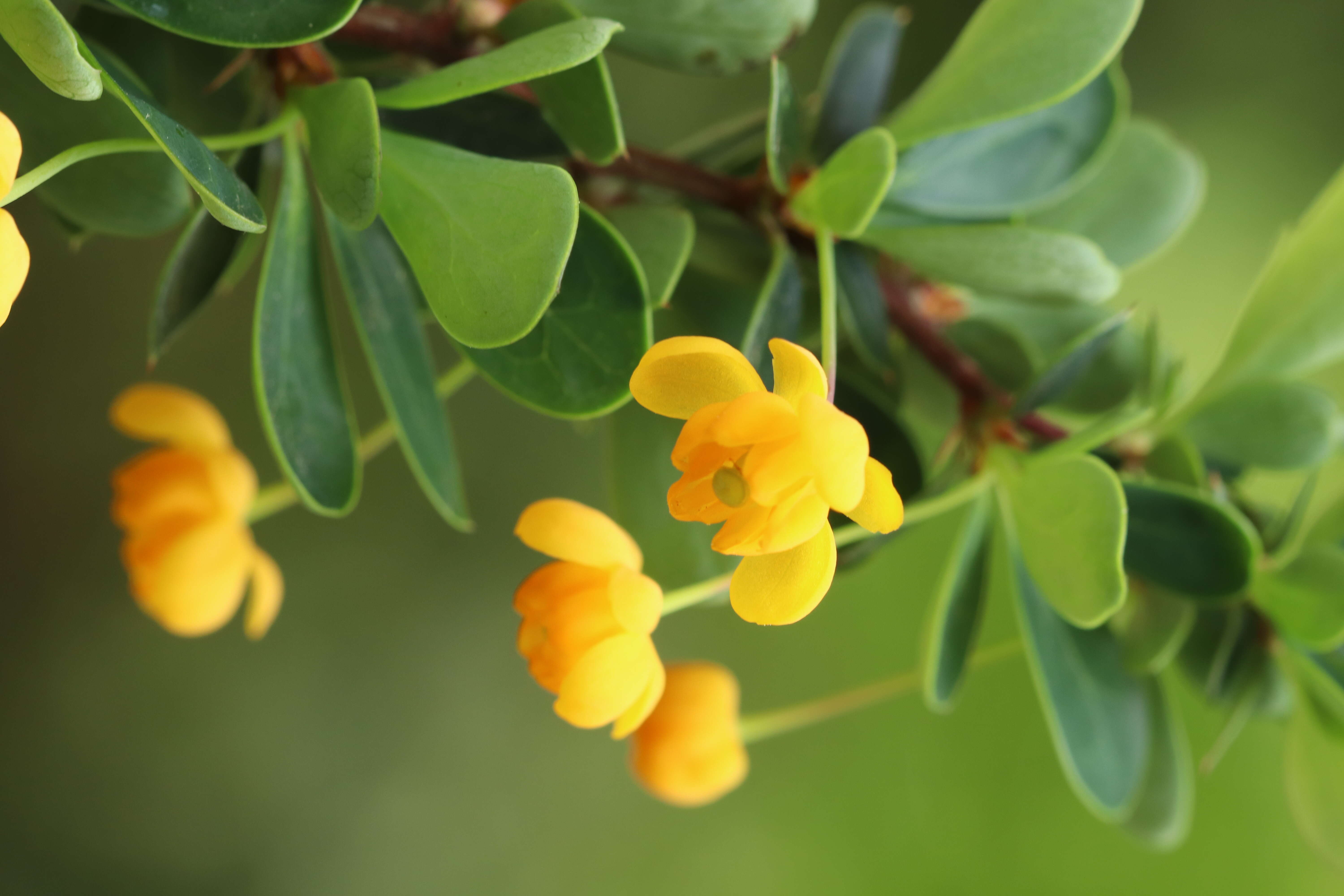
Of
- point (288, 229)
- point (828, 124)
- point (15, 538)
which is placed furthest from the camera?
point (15, 538)

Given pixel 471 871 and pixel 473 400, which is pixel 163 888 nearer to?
pixel 471 871

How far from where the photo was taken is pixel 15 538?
102 centimetres

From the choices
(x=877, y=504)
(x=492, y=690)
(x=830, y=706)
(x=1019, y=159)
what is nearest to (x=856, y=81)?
(x=1019, y=159)

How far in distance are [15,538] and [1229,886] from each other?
4.85 ft

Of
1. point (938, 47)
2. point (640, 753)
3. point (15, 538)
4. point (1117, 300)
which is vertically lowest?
point (15, 538)

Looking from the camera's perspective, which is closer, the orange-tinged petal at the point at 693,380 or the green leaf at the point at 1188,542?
the orange-tinged petal at the point at 693,380

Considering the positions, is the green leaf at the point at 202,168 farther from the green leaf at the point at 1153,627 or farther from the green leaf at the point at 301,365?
the green leaf at the point at 1153,627

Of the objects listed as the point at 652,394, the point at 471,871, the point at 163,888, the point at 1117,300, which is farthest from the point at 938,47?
the point at 163,888

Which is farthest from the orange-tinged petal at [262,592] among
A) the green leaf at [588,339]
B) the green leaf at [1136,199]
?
the green leaf at [1136,199]

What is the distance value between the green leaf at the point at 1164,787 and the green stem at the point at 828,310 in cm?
38

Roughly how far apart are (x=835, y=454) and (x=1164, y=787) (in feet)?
1.58

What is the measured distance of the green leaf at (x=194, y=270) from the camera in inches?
15.0

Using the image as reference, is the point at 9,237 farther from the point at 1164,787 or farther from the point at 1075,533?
the point at 1164,787

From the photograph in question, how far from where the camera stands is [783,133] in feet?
1.41
